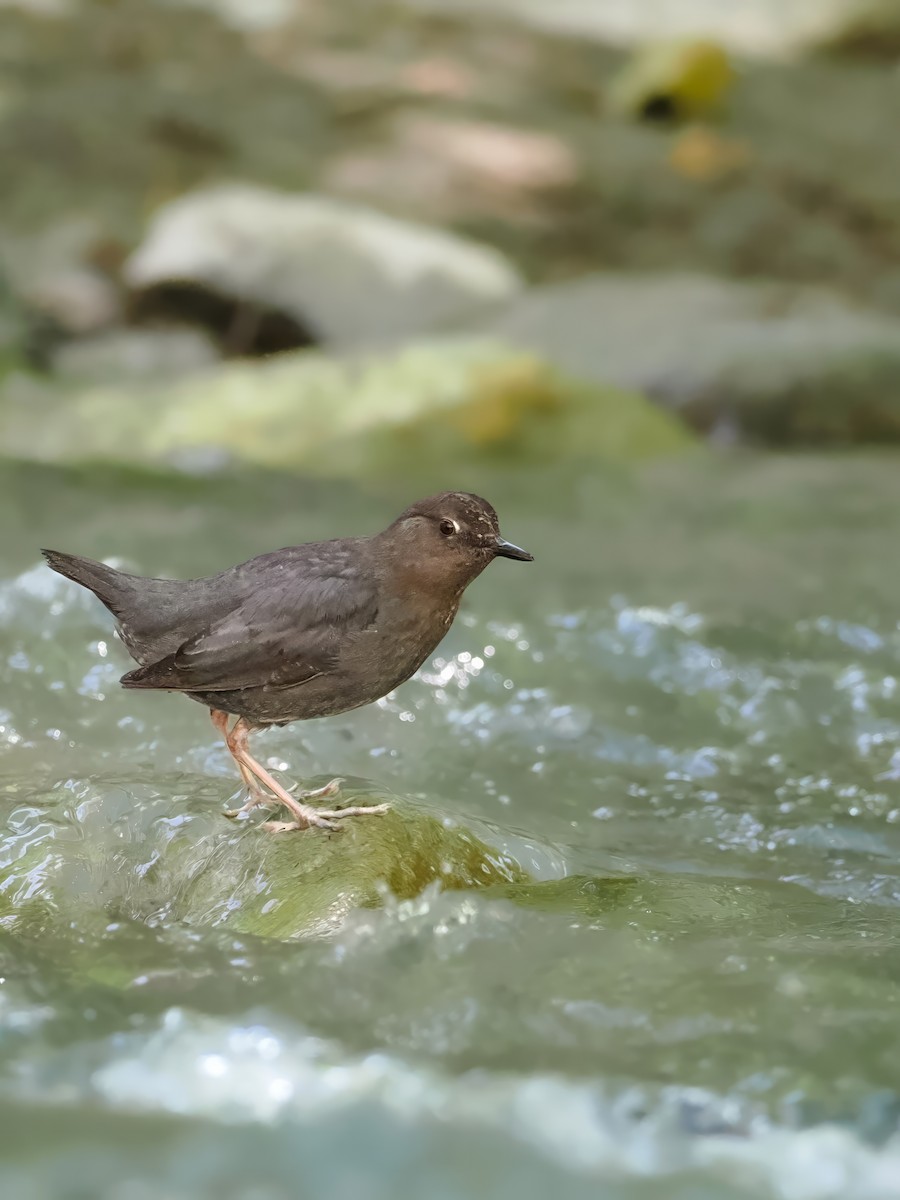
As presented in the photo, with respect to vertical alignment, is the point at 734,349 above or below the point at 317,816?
below

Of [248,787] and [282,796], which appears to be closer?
[282,796]

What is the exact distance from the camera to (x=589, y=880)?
2.75 metres

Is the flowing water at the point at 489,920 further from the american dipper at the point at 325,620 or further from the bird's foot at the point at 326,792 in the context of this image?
the american dipper at the point at 325,620

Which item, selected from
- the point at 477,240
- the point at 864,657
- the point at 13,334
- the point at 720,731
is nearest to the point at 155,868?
the point at 720,731

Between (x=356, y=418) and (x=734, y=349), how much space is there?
260cm

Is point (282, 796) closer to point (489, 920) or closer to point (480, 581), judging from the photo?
point (489, 920)

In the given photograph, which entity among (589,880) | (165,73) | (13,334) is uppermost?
(165,73)

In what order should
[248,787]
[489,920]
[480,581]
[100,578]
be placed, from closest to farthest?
[489,920]
[100,578]
[248,787]
[480,581]

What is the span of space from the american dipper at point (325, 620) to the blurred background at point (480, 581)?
0.28 m

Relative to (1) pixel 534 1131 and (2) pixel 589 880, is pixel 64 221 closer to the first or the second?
(2) pixel 589 880

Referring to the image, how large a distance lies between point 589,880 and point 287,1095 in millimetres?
1047

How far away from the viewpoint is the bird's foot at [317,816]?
8.80 ft

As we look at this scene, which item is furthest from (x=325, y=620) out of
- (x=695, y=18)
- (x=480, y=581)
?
(x=695, y=18)

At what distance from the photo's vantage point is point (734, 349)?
28.5 feet
